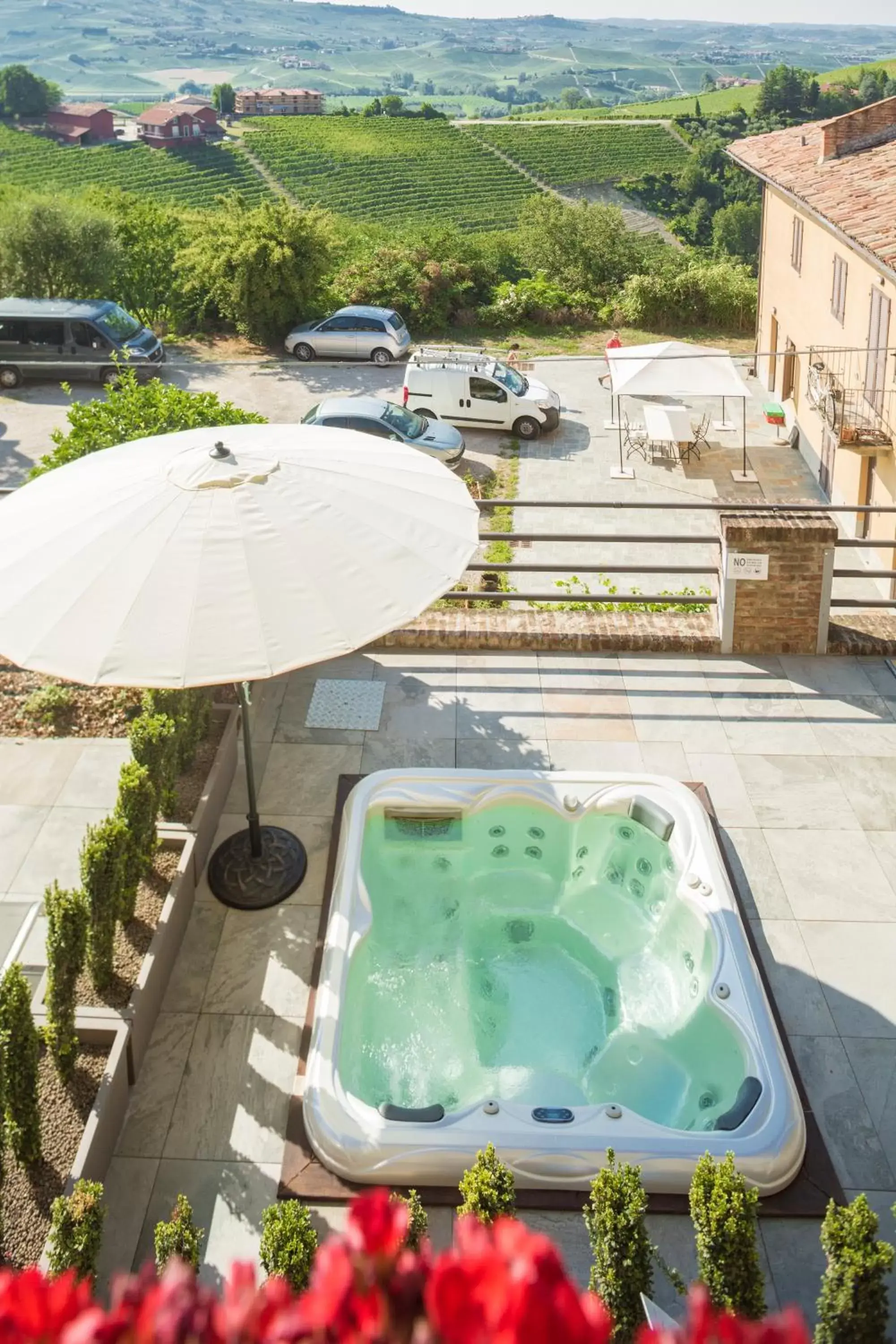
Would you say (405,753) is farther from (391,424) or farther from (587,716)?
(391,424)

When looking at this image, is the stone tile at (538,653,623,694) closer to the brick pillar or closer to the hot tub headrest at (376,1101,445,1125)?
→ the brick pillar

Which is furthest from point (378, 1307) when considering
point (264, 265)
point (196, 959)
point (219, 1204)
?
point (264, 265)

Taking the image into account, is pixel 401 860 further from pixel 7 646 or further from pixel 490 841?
pixel 7 646

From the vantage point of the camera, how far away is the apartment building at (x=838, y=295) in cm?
1816

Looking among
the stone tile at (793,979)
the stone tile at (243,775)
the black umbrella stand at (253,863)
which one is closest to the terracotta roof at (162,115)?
the stone tile at (243,775)

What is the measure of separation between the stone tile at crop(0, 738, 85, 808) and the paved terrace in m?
1.30

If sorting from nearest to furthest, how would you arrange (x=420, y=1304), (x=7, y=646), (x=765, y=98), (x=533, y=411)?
(x=420, y=1304) < (x=7, y=646) < (x=533, y=411) < (x=765, y=98)

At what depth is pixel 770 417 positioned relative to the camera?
76.3 feet

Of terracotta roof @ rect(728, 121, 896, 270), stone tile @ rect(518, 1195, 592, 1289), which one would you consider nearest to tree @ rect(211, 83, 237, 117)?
terracotta roof @ rect(728, 121, 896, 270)

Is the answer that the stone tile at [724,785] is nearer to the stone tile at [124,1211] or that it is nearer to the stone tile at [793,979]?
the stone tile at [793,979]

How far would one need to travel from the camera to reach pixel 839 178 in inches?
834

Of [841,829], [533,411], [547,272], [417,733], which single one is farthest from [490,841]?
[547,272]

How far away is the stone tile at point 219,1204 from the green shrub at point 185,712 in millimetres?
2851

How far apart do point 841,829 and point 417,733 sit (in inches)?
127
